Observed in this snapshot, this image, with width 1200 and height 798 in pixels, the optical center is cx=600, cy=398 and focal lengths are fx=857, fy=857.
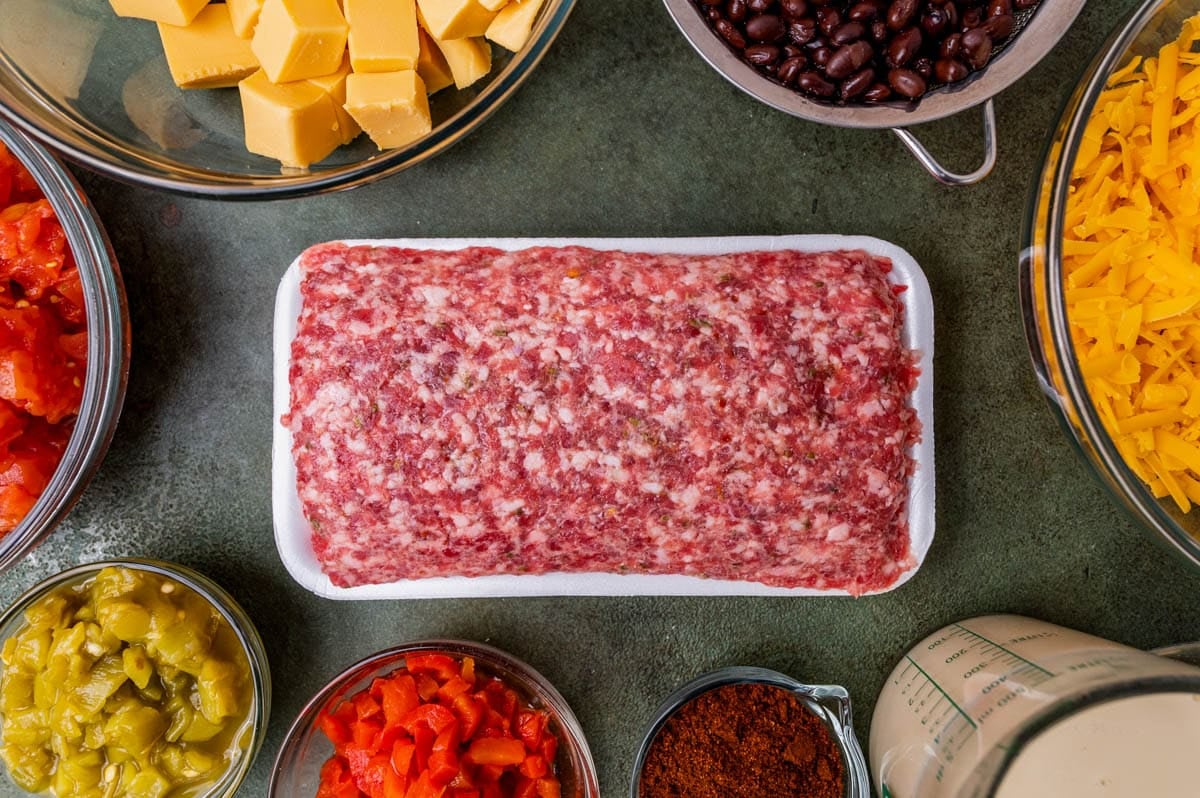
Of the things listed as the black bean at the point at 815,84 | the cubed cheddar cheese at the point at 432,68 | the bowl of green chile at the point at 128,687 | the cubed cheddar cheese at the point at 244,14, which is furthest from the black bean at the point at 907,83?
the bowl of green chile at the point at 128,687

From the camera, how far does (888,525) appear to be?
2.16 meters

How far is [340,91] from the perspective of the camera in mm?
2010

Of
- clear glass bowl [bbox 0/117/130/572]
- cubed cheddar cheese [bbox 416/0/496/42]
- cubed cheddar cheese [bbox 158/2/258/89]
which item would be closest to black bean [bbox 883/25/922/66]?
cubed cheddar cheese [bbox 416/0/496/42]

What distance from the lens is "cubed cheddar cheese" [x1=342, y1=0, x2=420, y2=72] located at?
1944 millimetres

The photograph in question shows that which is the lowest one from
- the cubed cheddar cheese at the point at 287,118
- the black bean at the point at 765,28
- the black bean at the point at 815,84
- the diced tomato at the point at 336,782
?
the diced tomato at the point at 336,782

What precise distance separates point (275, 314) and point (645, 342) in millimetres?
1023

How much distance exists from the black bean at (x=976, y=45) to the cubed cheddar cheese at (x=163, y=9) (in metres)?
1.73

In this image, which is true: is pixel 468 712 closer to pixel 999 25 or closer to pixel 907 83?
pixel 907 83

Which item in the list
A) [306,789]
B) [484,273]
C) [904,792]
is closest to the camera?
[904,792]

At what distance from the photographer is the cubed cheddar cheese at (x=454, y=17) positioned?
192 cm

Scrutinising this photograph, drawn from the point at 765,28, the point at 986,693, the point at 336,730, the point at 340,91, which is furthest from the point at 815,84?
the point at 336,730

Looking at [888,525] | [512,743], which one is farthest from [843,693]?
[512,743]

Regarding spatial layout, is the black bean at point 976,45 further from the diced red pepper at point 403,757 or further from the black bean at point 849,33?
the diced red pepper at point 403,757

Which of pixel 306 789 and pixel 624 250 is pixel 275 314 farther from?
pixel 306 789
